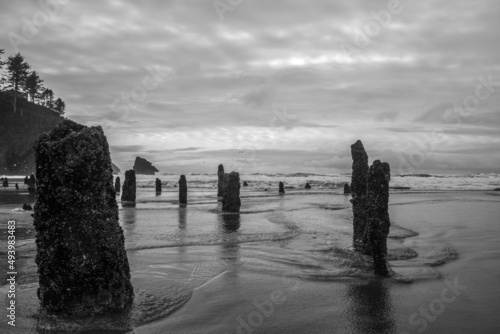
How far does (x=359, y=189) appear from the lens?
1123 centimetres

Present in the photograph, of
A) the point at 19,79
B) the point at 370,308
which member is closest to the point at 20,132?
the point at 19,79

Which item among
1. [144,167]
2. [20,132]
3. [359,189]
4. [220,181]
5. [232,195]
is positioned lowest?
[232,195]

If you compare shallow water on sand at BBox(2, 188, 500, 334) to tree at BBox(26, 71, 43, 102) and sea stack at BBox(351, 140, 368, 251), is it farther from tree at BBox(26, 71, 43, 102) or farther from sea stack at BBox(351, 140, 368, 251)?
tree at BBox(26, 71, 43, 102)

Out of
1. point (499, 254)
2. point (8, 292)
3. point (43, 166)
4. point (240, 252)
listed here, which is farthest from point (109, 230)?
point (499, 254)

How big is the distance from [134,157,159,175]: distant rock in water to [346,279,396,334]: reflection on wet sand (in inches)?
6934

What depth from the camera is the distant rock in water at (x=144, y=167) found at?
17730cm

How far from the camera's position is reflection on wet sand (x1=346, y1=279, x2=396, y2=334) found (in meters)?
4.91

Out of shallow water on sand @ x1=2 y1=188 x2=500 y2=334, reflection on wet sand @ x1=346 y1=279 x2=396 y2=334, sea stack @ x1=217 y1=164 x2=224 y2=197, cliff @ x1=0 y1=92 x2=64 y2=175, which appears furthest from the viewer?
cliff @ x1=0 y1=92 x2=64 y2=175

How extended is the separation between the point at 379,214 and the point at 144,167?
177 m

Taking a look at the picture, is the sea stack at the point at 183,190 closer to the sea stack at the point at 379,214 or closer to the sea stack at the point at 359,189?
the sea stack at the point at 359,189

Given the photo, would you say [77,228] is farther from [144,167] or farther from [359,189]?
[144,167]

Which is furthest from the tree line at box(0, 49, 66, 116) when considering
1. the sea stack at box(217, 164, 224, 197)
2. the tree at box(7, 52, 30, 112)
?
the sea stack at box(217, 164, 224, 197)

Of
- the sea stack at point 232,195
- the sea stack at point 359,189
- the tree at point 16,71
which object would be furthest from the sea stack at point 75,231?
the tree at point 16,71

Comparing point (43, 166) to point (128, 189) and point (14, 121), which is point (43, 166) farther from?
point (14, 121)
